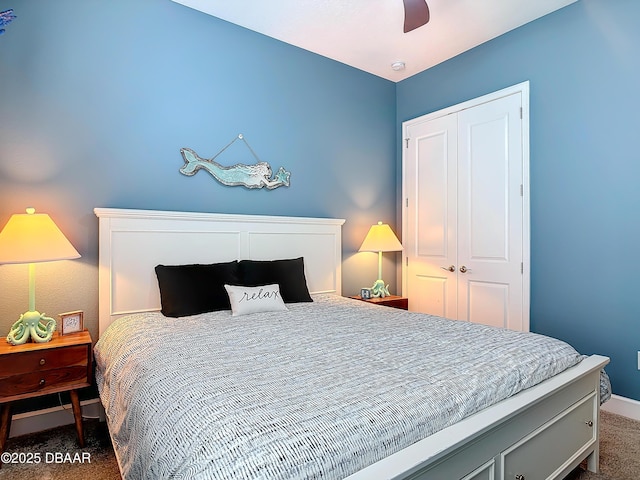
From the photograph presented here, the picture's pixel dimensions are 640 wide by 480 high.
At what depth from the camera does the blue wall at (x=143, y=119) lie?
7.18ft

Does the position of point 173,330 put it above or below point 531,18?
below

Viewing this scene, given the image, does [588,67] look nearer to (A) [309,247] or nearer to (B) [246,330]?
(A) [309,247]

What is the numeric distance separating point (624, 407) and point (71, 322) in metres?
3.48

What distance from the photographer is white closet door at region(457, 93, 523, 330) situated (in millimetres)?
2977

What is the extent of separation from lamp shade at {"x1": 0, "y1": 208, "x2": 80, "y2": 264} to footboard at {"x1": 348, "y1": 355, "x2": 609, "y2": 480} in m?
1.88

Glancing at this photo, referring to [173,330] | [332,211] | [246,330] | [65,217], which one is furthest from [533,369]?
[65,217]

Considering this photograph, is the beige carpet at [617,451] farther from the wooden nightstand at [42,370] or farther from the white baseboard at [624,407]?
the wooden nightstand at [42,370]

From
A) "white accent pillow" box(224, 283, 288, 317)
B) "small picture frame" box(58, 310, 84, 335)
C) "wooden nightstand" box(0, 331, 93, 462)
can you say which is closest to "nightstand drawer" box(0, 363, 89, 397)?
"wooden nightstand" box(0, 331, 93, 462)

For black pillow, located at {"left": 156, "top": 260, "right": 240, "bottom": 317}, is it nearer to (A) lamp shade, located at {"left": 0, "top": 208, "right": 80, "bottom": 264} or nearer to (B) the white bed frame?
(B) the white bed frame

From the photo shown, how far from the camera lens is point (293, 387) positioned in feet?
3.72

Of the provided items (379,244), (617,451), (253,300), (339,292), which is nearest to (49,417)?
(253,300)

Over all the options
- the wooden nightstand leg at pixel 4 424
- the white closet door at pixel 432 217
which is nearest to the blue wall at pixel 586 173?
the white closet door at pixel 432 217

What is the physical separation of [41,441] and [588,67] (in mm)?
4191

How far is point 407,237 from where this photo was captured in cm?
385
